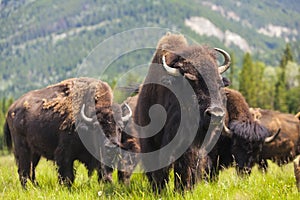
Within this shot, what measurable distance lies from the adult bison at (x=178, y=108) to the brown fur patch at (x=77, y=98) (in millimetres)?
2001

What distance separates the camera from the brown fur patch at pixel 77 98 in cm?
890

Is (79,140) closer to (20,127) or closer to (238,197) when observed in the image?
(20,127)

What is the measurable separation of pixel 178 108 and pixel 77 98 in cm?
350

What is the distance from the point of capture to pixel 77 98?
30.1 ft

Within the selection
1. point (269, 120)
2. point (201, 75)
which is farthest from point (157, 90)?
point (269, 120)

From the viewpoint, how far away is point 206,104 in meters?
5.87

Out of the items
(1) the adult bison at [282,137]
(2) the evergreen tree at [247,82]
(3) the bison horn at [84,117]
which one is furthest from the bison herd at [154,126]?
(2) the evergreen tree at [247,82]

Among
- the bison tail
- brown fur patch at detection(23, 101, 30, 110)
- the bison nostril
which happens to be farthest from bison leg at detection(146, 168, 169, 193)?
the bison tail

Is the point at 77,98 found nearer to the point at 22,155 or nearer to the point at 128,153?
the point at 128,153

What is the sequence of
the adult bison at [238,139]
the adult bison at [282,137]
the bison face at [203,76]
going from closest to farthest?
the bison face at [203,76] < the adult bison at [238,139] < the adult bison at [282,137]

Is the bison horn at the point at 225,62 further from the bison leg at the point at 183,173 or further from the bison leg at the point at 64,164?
the bison leg at the point at 64,164

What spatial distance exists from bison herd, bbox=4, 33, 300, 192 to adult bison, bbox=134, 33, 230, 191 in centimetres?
1

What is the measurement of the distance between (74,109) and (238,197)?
15.0 feet

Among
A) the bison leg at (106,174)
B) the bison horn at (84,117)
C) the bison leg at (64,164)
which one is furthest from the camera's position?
the bison horn at (84,117)
